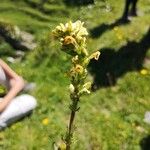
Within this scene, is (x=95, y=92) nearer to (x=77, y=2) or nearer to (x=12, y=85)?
(x=12, y=85)

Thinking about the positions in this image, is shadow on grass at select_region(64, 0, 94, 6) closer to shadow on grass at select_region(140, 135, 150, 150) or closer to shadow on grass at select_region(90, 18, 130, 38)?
shadow on grass at select_region(90, 18, 130, 38)

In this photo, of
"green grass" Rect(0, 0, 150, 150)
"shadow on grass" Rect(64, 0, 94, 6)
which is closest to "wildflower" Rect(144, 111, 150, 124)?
"green grass" Rect(0, 0, 150, 150)

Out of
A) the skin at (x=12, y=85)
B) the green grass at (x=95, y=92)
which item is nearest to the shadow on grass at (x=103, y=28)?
the green grass at (x=95, y=92)

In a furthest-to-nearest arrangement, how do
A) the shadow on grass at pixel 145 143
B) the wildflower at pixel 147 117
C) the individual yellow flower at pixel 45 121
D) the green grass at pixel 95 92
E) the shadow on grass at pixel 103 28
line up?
the shadow on grass at pixel 103 28
the wildflower at pixel 147 117
the individual yellow flower at pixel 45 121
the green grass at pixel 95 92
the shadow on grass at pixel 145 143

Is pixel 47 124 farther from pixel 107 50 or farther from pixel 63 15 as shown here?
pixel 63 15

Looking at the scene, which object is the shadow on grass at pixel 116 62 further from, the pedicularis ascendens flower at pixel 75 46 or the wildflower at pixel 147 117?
the pedicularis ascendens flower at pixel 75 46

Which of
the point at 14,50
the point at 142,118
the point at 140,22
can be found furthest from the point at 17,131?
the point at 140,22
